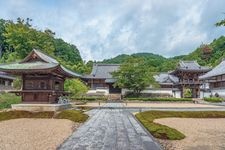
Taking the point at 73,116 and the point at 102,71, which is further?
the point at 102,71

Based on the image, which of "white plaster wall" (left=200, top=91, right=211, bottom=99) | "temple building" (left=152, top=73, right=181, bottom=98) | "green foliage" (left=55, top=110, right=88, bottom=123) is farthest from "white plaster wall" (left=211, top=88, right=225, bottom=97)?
"green foliage" (left=55, top=110, right=88, bottom=123)

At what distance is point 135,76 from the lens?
56.0 m

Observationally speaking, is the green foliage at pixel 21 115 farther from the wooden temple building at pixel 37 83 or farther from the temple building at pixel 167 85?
the temple building at pixel 167 85

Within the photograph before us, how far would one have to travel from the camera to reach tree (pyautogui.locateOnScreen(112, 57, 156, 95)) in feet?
181

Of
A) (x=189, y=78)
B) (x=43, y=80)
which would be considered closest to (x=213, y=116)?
(x=43, y=80)

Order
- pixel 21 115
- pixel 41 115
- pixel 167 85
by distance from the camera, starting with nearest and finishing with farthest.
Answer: pixel 21 115
pixel 41 115
pixel 167 85

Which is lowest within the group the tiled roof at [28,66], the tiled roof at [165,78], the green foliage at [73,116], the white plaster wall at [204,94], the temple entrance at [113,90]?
the green foliage at [73,116]

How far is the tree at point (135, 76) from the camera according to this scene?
55.1 m

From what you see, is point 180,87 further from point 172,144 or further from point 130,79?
point 172,144

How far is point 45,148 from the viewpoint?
10398mm

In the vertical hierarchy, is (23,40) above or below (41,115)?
above

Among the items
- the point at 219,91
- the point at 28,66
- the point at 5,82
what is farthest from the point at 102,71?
the point at 28,66

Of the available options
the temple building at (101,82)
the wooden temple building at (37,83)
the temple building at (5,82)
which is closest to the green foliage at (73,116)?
the wooden temple building at (37,83)

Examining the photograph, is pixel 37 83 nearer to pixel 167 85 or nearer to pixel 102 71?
pixel 102 71
